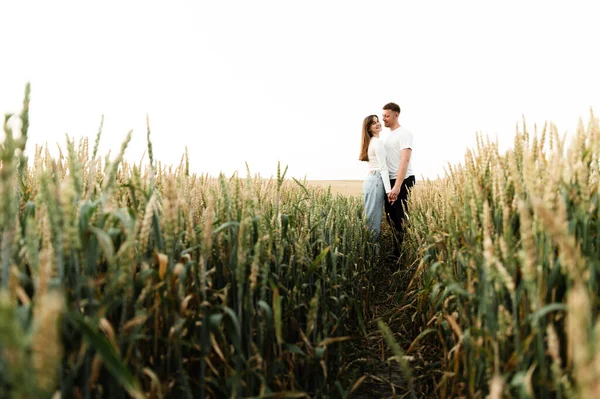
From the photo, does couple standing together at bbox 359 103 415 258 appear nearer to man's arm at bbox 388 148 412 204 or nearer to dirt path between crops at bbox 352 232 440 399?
man's arm at bbox 388 148 412 204

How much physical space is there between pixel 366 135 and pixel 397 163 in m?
0.53

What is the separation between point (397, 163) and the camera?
5.36 meters

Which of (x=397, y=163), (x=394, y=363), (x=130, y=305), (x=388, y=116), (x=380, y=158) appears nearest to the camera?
(x=130, y=305)

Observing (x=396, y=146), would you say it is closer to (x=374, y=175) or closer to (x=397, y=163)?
(x=397, y=163)

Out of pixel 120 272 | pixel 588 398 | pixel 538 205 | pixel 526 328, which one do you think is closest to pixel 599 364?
pixel 588 398

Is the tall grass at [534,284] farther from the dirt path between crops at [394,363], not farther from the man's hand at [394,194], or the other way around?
the man's hand at [394,194]

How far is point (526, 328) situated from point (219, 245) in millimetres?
1040

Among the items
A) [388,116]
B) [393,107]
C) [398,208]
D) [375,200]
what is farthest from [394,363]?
[393,107]

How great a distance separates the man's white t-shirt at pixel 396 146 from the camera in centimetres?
508

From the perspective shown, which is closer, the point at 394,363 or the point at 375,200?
the point at 394,363

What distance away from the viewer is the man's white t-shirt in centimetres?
508

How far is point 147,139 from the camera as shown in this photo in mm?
1524

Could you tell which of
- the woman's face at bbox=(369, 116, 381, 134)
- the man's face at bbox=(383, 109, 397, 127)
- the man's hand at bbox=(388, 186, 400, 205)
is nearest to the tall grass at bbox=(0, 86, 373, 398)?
the man's hand at bbox=(388, 186, 400, 205)

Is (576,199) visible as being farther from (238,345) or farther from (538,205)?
(238,345)
